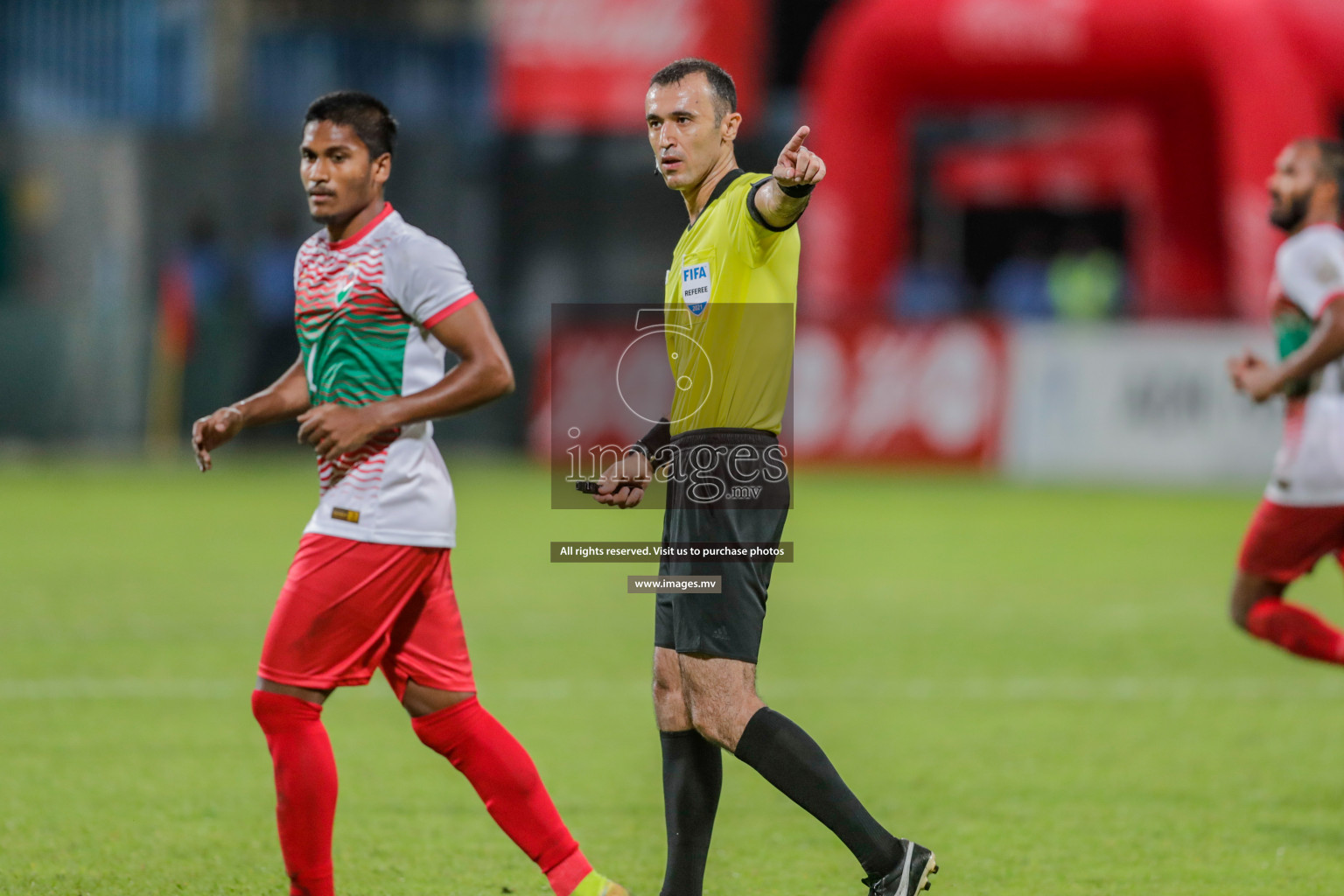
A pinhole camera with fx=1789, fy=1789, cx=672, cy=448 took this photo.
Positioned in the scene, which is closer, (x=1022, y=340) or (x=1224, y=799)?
(x=1224, y=799)

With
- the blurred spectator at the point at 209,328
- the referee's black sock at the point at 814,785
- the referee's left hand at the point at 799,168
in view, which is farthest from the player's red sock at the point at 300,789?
the blurred spectator at the point at 209,328

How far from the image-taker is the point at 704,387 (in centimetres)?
464

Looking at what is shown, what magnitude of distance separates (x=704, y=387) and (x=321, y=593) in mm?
1114

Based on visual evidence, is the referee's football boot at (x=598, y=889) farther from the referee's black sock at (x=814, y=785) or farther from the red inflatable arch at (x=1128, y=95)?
the red inflatable arch at (x=1128, y=95)

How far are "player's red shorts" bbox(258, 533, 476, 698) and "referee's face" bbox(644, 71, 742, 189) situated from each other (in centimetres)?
119

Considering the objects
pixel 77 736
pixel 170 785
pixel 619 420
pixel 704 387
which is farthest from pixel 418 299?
pixel 619 420

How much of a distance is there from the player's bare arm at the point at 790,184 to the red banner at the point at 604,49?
768 inches

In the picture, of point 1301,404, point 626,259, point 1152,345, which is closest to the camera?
point 1301,404

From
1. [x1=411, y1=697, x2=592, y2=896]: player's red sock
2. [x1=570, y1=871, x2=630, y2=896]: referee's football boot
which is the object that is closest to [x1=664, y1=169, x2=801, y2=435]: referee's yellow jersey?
[x1=411, y1=697, x2=592, y2=896]: player's red sock

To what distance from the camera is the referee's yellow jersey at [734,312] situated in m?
4.51

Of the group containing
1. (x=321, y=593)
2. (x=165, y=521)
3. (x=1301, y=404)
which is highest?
(x=1301, y=404)

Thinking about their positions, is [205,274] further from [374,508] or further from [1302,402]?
[374,508]

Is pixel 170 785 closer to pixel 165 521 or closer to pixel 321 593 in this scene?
pixel 321 593

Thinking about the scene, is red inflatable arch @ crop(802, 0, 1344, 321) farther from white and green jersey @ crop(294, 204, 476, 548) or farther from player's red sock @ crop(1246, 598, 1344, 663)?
white and green jersey @ crop(294, 204, 476, 548)
